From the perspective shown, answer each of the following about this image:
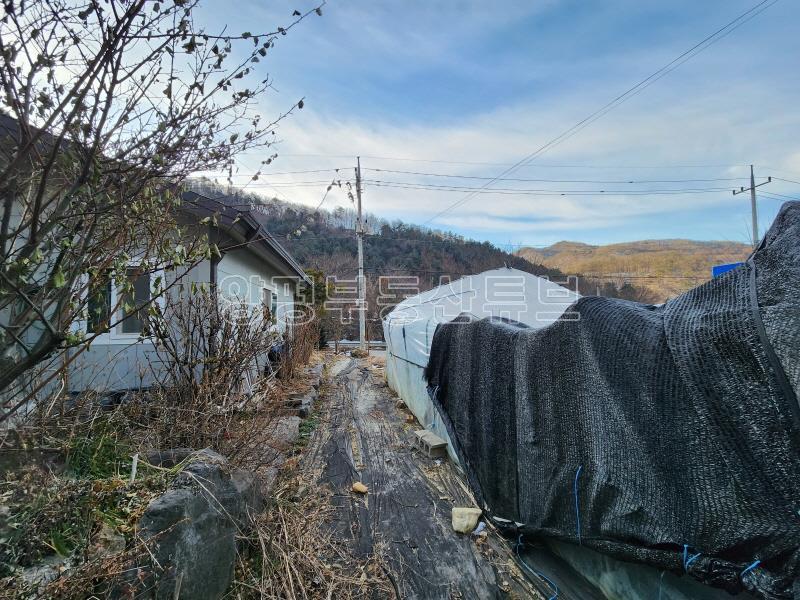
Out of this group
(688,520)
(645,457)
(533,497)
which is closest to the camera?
(688,520)

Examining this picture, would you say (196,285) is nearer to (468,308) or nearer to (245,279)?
(245,279)

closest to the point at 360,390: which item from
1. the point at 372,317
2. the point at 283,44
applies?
the point at 283,44

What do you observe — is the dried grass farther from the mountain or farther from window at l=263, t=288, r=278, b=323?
the mountain

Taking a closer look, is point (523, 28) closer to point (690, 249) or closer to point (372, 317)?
point (372, 317)

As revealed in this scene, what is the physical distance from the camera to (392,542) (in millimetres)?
2816

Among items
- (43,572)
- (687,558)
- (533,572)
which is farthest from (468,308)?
(43,572)

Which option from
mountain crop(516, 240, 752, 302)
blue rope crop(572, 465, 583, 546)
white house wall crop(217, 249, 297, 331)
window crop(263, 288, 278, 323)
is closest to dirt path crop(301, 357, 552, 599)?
blue rope crop(572, 465, 583, 546)

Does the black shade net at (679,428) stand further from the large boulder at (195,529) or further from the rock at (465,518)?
the large boulder at (195,529)

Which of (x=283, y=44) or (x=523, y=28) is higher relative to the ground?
(x=523, y=28)

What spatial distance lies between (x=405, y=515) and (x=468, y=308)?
4.65 m

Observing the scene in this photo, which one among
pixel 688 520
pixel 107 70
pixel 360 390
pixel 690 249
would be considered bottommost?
pixel 360 390

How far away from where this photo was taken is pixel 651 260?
28.3 meters

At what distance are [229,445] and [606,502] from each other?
2.46 metres

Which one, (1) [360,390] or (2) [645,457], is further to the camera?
(1) [360,390]
